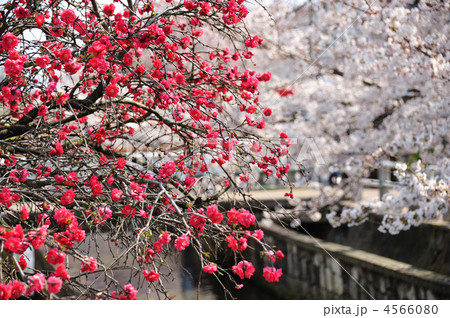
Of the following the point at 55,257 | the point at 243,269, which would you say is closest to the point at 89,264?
the point at 55,257

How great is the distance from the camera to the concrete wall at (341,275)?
19.9ft

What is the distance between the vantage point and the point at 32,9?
8.36 ft

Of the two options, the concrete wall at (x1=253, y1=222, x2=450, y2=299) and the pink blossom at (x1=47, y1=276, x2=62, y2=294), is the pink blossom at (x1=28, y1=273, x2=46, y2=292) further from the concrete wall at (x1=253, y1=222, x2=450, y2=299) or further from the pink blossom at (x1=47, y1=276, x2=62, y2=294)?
the concrete wall at (x1=253, y1=222, x2=450, y2=299)

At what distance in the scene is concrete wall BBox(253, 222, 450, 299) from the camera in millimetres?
6051

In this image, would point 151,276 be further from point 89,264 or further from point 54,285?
point 54,285

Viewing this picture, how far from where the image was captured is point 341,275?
7.65m

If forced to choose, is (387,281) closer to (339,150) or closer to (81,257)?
(339,150)

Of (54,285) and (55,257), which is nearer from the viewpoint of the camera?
(54,285)

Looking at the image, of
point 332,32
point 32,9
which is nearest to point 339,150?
point 332,32

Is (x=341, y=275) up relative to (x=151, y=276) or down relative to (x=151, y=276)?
up

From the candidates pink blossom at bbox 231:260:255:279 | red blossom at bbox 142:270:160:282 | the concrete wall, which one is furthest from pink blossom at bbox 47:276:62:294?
the concrete wall

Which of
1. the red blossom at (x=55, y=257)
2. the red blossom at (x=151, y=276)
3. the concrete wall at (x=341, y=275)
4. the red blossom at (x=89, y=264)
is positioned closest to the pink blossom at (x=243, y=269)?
the red blossom at (x=151, y=276)

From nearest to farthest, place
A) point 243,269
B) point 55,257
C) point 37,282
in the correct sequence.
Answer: point 37,282 → point 55,257 → point 243,269
